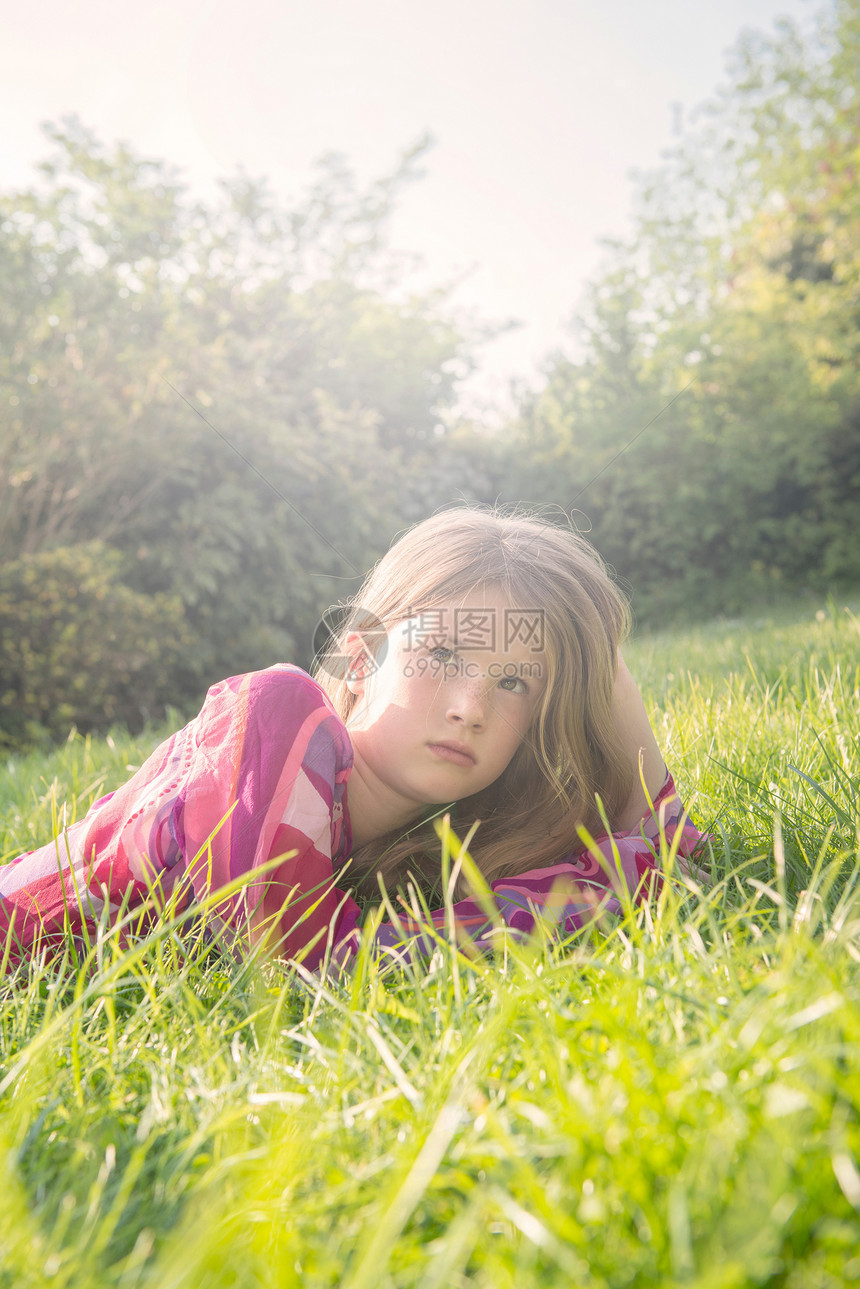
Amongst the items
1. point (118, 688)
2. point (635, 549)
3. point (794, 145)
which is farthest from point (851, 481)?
point (118, 688)

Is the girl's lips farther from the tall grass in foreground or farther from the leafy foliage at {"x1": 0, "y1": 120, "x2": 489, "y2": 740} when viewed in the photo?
the leafy foliage at {"x1": 0, "y1": 120, "x2": 489, "y2": 740}

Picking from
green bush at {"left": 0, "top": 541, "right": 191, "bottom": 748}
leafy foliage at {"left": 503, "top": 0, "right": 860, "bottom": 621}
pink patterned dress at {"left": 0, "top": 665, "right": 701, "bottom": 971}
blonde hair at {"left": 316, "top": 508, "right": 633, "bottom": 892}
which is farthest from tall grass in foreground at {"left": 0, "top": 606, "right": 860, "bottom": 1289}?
leafy foliage at {"left": 503, "top": 0, "right": 860, "bottom": 621}

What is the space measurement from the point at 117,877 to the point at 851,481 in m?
14.5

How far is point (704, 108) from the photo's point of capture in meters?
20.2

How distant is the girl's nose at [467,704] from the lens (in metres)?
1.62

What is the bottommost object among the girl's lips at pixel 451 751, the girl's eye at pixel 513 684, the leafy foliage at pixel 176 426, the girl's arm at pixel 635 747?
the girl's arm at pixel 635 747

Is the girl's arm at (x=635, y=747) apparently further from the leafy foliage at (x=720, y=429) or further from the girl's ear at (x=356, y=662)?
the leafy foliage at (x=720, y=429)

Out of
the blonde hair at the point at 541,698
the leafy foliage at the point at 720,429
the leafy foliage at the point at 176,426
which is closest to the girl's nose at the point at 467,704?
the blonde hair at the point at 541,698

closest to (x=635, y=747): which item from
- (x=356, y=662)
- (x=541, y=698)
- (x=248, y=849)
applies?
(x=541, y=698)

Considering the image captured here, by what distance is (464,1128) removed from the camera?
0.74 meters

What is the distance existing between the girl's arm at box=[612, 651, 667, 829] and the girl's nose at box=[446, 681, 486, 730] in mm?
442

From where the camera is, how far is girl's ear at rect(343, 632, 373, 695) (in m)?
1.98

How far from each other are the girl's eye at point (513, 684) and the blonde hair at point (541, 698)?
2.7 inches

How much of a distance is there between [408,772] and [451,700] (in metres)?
0.19
